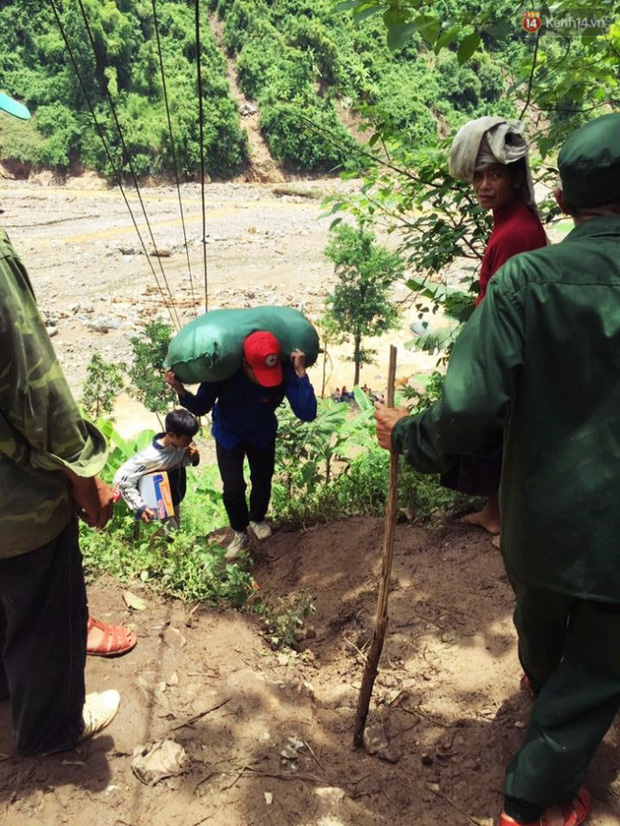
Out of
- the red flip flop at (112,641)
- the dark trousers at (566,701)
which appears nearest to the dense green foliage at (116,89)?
the red flip flop at (112,641)

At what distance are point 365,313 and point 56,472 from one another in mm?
10581

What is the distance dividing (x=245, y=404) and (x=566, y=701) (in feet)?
7.17

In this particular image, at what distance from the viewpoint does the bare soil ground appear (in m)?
2.06

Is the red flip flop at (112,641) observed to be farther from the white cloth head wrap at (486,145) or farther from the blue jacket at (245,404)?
the white cloth head wrap at (486,145)

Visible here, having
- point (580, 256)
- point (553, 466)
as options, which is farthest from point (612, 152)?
point (553, 466)

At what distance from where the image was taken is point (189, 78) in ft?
124

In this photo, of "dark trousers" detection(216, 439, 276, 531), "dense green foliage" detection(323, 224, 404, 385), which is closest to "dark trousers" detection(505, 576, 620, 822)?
"dark trousers" detection(216, 439, 276, 531)

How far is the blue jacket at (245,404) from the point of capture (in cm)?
342

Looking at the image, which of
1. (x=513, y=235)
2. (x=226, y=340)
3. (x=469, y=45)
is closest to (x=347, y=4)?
(x=469, y=45)

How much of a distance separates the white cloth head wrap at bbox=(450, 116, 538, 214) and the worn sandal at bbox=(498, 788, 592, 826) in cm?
215

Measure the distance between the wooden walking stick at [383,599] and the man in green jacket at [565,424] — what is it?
1.45 ft

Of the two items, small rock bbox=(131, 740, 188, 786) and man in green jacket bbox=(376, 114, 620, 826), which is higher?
man in green jacket bbox=(376, 114, 620, 826)

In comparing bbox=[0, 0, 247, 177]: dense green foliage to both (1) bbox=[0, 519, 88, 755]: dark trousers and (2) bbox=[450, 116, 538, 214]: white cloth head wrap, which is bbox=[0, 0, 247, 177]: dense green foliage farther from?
(1) bbox=[0, 519, 88, 755]: dark trousers

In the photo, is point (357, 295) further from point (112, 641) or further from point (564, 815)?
point (564, 815)
